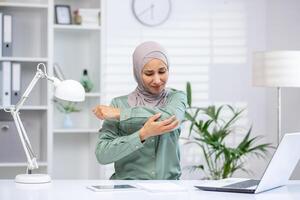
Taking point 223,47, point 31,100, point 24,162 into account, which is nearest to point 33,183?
point 24,162

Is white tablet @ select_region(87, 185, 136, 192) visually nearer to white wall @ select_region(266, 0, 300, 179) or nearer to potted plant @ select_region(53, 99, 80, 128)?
potted plant @ select_region(53, 99, 80, 128)

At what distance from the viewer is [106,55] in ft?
14.9

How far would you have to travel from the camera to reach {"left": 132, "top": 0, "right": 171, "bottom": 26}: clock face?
15.1ft

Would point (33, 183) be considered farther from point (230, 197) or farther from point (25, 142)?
point (230, 197)

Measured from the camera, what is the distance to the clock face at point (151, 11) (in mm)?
4613

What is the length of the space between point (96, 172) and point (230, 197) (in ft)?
7.91

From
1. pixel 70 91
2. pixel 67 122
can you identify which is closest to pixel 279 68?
pixel 67 122

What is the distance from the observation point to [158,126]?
2314 millimetres

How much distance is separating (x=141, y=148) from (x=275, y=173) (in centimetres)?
59

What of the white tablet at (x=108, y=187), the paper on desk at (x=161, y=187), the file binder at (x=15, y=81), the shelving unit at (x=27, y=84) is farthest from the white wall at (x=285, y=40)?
the white tablet at (x=108, y=187)

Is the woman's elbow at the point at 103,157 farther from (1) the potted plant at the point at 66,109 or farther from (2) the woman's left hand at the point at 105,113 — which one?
(1) the potted plant at the point at 66,109

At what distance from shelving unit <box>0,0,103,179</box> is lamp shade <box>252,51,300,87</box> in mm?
1130

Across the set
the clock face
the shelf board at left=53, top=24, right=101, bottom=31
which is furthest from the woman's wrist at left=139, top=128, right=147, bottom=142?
the clock face

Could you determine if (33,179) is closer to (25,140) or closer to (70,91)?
(25,140)
